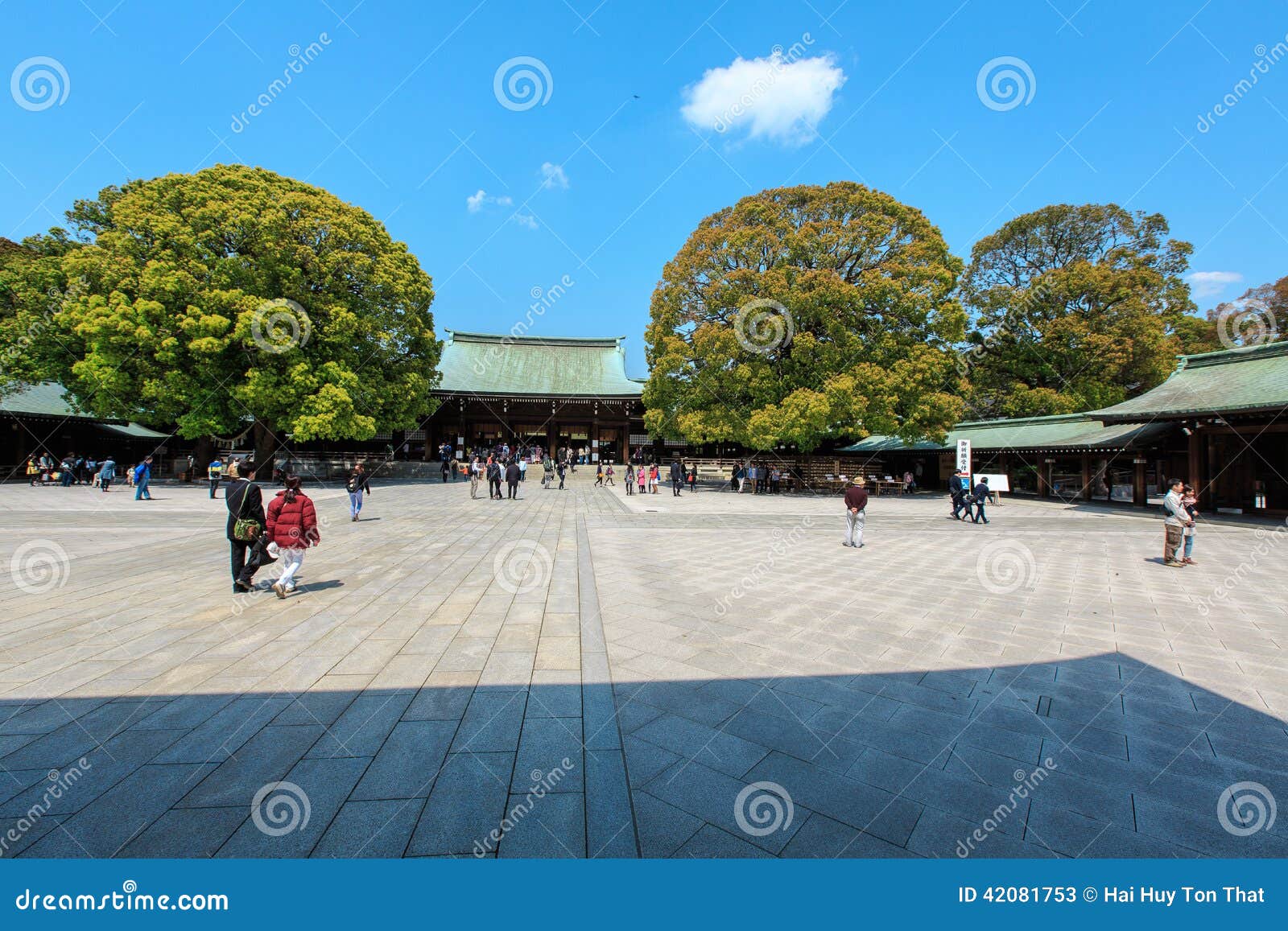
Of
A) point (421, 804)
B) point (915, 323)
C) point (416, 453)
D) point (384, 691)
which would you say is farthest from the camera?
point (416, 453)

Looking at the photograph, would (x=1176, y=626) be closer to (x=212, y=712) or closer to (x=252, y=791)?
(x=252, y=791)

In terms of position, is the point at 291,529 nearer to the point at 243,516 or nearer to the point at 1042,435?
the point at 243,516

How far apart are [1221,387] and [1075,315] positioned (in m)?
13.0

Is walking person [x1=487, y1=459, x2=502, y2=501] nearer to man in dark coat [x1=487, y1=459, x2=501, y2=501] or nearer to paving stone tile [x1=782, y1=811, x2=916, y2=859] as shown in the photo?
man in dark coat [x1=487, y1=459, x2=501, y2=501]

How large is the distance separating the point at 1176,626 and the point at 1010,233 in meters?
34.6

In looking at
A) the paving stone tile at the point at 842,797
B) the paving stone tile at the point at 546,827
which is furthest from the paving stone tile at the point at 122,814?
the paving stone tile at the point at 842,797

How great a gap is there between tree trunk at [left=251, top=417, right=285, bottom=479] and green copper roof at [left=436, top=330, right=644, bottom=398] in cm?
962

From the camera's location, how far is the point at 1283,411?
1495 cm

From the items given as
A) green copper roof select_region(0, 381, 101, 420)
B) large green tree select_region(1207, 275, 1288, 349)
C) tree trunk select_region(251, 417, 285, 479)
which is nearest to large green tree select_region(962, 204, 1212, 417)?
large green tree select_region(1207, 275, 1288, 349)

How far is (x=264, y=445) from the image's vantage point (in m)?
23.0

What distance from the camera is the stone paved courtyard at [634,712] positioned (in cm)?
A: 246

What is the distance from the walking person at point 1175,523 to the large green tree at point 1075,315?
2105cm

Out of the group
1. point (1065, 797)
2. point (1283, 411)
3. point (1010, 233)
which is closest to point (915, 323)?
point (1283, 411)

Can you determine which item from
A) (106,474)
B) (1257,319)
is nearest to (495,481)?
(106,474)
